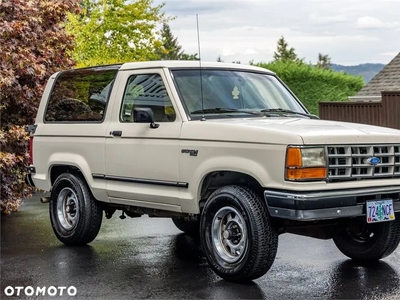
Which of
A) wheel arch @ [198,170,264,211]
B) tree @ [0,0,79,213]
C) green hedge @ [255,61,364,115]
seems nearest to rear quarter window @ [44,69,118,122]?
wheel arch @ [198,170,264,211]

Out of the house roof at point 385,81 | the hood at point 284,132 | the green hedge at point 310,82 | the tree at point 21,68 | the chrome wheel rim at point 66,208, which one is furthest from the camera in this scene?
the green hedge at point 310,82

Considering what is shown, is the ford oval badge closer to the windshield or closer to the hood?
the hood

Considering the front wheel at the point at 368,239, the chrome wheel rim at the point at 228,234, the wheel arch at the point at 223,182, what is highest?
the wheel arch at the point at 223,182

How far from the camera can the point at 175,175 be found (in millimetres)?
7793

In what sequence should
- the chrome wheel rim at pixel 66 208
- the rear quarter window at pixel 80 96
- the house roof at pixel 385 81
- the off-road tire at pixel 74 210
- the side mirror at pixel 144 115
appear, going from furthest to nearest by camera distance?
the house roof at pixel 385 81 → the chrome wheel rim at pixel 66 208 → the off-road tire at pixel 74 210 → the rear quarter window at pixel 80 96 → the side mirror at pixel 144 115

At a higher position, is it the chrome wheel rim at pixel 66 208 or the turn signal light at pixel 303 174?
the turn signal light at pixel 303 174

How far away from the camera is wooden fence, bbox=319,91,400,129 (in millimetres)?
17453

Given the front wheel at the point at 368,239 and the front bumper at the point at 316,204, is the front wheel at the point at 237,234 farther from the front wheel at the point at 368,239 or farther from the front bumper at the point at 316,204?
the front wheel at the point at 368,239

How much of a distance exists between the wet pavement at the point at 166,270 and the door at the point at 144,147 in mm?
701

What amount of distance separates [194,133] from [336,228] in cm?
174

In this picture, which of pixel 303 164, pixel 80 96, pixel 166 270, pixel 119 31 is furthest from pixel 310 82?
pixel 303 164

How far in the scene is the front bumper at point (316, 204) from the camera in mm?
6637

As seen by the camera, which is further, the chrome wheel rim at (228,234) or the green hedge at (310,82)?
the green hedge at (310,82)

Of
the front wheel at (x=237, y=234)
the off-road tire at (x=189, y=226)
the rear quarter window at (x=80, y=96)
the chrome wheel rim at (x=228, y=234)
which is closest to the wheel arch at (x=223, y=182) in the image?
the front wheel at (x=237, y=234)
